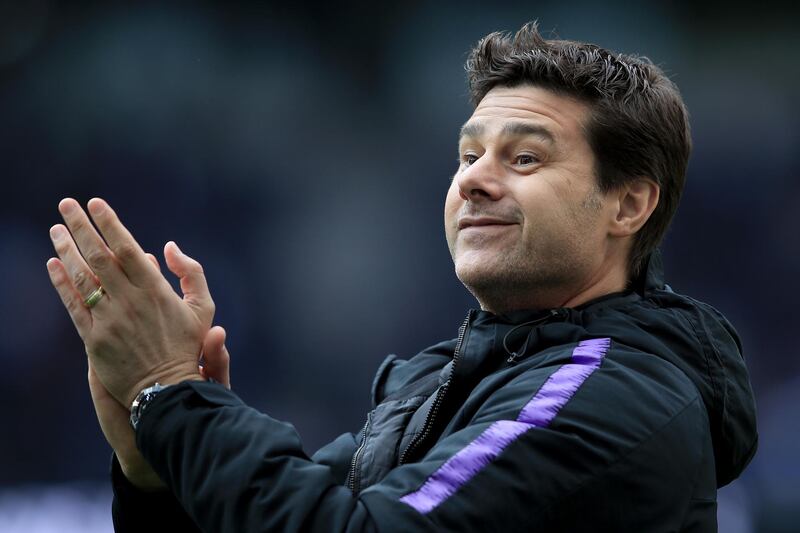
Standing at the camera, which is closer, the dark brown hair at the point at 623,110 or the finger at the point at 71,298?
the finger at the point at 71,298

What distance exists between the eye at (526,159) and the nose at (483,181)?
4 cm

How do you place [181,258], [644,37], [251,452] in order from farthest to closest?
1. [644,37]
2. [181,258]
3. [251,452]

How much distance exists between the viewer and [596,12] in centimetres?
512

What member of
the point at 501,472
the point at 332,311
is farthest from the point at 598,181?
the point at 332,311

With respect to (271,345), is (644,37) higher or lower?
higher

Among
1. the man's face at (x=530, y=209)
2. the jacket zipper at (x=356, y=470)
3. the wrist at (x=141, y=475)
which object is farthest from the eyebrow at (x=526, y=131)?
the wrist at (x=141, y=475)

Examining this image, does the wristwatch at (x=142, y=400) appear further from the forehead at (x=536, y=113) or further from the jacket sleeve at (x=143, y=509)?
the forehead at (x=536, y=113)

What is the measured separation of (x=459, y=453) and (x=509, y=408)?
118 millimetres

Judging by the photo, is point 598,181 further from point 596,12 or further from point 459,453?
point 596,12

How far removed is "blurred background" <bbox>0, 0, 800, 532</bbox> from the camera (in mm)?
4828

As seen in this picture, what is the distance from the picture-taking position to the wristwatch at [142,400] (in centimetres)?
142

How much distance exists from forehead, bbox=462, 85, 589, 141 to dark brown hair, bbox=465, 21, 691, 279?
0.02 m

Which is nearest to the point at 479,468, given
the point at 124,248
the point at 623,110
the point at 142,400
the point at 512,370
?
the point at 512,370

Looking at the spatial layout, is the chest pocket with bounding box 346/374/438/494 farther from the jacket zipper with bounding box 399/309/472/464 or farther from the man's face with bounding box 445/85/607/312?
the man's face with bounding box 445/85/607/312
